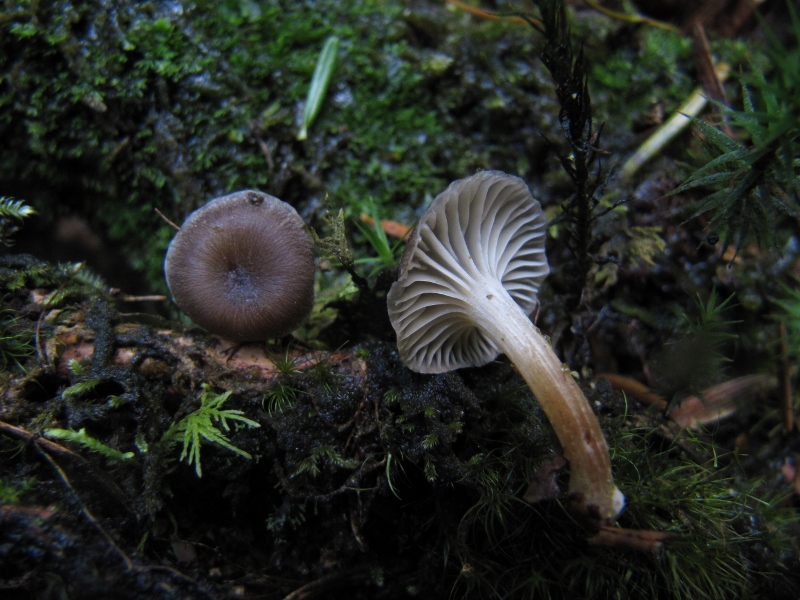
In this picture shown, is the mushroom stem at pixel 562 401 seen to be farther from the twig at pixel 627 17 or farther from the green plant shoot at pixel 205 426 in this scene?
the twig at pixel 627 17

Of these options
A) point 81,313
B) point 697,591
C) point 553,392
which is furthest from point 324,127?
point 697,591

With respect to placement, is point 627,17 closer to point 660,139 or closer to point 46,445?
point 660,139

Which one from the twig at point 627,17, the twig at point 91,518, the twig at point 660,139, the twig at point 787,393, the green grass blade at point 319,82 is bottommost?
the twig at point 787,393

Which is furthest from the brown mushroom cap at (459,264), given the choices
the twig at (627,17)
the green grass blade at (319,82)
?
the twig at (627,17)

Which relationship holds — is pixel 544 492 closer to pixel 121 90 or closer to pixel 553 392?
pixel 553 392

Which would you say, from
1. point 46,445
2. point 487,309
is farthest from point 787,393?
point 46,445
